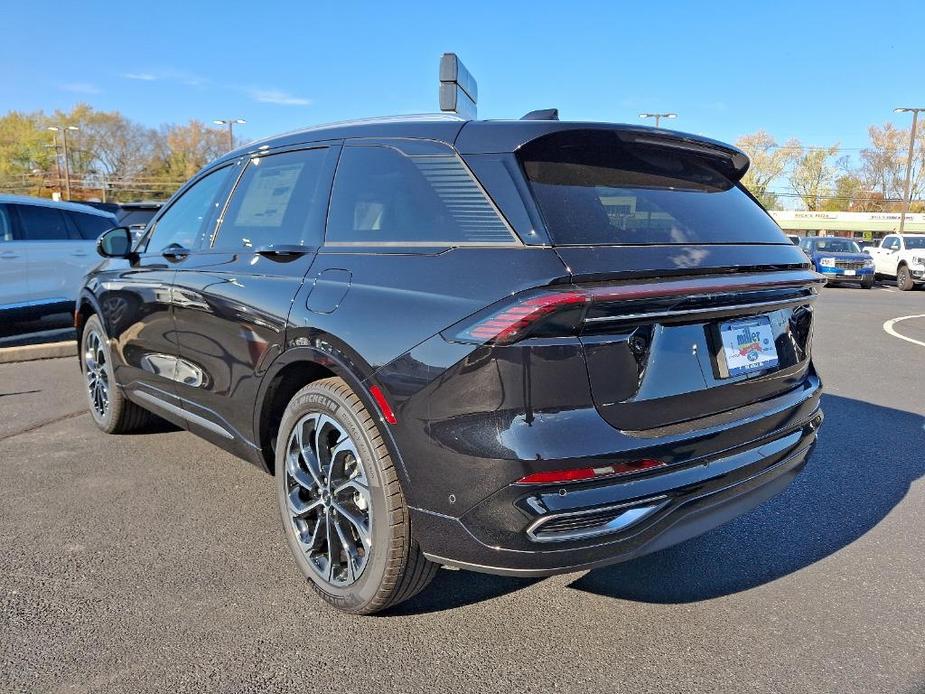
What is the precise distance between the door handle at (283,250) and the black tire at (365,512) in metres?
0.59

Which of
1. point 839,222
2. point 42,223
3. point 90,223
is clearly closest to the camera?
point 42,223

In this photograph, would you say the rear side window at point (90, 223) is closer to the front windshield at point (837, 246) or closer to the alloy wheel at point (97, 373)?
the alloy wheel at point (97, 373)

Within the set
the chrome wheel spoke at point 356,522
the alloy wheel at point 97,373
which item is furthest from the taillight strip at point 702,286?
the alloy wheel at point 97,373

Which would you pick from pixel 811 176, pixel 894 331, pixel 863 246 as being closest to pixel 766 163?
pixel 811 176

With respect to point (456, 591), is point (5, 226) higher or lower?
higher

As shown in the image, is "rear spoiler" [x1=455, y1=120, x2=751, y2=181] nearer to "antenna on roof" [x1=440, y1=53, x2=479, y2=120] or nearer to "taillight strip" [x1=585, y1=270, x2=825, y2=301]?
"taillight strip" [x1=585, y1=270, x2=825, y2=301]

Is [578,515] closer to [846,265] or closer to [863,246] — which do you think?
[846,265]

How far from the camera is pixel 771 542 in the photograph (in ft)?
10.9

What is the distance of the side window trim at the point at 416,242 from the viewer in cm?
228

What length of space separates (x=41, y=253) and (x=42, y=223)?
1.24 feet

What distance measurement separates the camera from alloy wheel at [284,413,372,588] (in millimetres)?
2631

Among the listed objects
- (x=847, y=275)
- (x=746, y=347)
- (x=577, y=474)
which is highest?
(x=746, y=347)

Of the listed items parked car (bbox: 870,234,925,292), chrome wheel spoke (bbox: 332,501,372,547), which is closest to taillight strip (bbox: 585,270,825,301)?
chrome wheel spoke (bbox: 332,501,372,547)

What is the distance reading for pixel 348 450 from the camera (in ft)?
8.68
